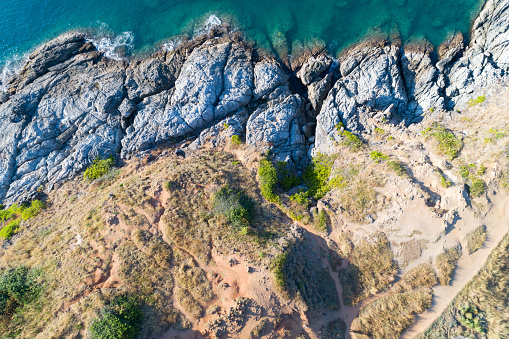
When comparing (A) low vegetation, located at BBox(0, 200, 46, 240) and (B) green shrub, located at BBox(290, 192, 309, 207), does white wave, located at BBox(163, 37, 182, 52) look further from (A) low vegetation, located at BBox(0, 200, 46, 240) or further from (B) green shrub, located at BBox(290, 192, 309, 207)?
(B) green shrub, located at BBox(290, 192, 309, 207)

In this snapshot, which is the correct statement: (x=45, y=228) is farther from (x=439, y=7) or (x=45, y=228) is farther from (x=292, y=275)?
(x=439, y=7)

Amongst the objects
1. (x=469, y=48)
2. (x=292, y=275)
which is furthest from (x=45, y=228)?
(x=469, y=48)

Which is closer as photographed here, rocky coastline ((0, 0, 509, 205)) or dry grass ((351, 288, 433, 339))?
dry grass ((351, 288, 433, 339))

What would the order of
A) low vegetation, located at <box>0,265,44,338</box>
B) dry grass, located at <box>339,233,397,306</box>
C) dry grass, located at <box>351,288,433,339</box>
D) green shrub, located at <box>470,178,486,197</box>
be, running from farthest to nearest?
green shrub, located at <box>470,178,486,197</box>
dry grass, located at <box>339,233,397,306</box>
dry grass, located at <box>351,288,433,339</box>
low vegetation, located at <box>0,265,44,338</box>

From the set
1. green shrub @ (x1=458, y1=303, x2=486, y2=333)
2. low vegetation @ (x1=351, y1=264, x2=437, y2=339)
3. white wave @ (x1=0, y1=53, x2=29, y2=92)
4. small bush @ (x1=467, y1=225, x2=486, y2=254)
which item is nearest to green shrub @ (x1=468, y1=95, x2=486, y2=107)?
small bush @ (x1=467, y1=225, x2=486, y2=254)

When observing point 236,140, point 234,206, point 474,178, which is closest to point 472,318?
point 474,178

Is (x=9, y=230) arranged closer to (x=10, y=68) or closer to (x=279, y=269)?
(x=10, y=68)
